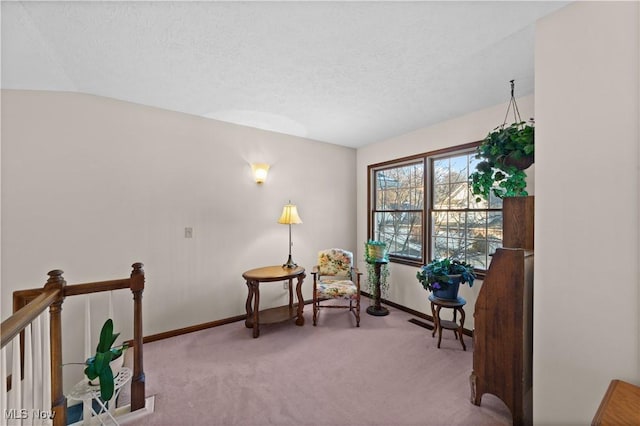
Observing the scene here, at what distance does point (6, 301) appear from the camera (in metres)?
2.17

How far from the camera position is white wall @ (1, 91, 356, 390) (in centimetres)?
224

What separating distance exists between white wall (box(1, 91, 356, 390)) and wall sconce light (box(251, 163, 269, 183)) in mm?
88

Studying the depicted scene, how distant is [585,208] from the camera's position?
1.33 metres

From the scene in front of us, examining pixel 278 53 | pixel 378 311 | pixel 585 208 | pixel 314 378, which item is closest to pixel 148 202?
pixel 278 53

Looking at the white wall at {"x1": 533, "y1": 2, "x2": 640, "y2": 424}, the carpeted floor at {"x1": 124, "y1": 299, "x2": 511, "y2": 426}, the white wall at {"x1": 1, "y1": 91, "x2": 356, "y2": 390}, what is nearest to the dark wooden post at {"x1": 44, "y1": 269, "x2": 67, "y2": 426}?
the carpeted floor at {"x1": 124, "y1": 299, "x2": 511, "y2": 426}

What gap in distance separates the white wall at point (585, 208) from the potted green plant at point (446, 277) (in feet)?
3.51

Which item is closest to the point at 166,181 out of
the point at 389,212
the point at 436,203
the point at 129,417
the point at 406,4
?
the point at 129,417

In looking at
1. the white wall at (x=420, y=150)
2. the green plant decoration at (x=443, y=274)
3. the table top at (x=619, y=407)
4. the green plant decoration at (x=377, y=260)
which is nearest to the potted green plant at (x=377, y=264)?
the green plant decoration at (x=377, y=260)

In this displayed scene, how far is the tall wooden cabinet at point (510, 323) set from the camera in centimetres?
161

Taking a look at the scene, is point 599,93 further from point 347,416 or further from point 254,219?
point 254,219

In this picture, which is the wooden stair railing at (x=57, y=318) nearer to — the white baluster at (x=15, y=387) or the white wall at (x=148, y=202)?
the white baluster at (x=15, y=387)

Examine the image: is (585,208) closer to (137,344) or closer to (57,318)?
(137,344)

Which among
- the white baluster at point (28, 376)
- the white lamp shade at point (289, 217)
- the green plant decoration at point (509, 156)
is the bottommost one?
the white baluster at point (28, 376)

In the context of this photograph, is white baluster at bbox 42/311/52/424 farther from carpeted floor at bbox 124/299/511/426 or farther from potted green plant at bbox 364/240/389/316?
potted green plant at bbox 364/240/389/316
